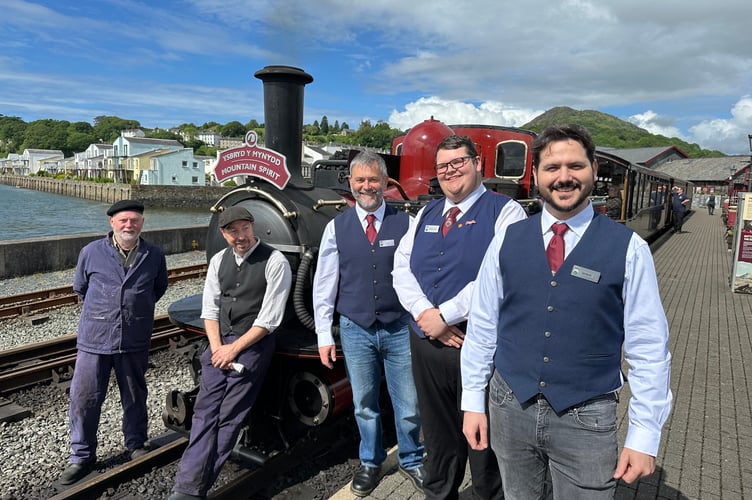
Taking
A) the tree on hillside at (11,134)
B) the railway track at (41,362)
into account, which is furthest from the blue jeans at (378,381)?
the tree on hillside at (11,134)

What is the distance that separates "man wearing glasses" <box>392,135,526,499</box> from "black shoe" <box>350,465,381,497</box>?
513 mm

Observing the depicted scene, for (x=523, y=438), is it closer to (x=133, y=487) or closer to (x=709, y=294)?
(x=133, y=487)

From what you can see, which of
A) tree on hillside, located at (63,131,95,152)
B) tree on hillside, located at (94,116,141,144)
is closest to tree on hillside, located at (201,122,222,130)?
tree on hillside, located at (94,116,141,144)

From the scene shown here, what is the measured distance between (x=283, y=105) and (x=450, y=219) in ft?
7.07

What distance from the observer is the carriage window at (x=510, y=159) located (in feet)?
25.1

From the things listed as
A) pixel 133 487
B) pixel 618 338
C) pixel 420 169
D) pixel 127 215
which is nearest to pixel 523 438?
pixel 618 338

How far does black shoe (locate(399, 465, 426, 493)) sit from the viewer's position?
3.11 meters

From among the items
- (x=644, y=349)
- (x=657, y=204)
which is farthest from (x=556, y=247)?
(x=657, y=204)

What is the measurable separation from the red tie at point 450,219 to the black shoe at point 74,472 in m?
3.08

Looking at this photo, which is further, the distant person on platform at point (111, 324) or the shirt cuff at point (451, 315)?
the distant person on platform at point (111, 324)

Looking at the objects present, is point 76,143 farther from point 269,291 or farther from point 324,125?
point 269,291

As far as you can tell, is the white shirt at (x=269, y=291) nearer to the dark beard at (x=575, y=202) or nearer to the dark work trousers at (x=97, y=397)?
the dark work trousers at (x=97, y=397)

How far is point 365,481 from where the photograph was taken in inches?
122

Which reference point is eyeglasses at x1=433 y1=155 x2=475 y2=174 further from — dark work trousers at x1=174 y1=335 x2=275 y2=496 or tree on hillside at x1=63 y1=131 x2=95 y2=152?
tree on hillside at x1=63 y1=131 x2=95 y2=152
